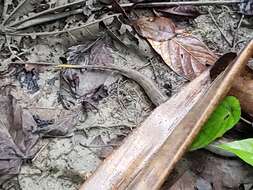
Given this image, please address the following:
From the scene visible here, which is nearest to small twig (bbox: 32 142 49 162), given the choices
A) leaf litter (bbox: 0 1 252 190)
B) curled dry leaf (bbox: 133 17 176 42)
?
leaf litter (bbox: 0 1 252 190)

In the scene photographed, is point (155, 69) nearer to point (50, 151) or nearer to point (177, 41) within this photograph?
point (177, 41)

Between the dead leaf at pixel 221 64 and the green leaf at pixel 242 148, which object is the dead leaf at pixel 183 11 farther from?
the green leaf at pixel 242 148

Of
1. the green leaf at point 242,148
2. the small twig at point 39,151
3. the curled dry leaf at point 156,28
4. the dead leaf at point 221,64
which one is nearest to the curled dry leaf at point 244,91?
the dead leaf at point 221,64

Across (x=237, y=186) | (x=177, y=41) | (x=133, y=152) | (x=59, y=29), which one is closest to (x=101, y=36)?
(x=59, y=29)

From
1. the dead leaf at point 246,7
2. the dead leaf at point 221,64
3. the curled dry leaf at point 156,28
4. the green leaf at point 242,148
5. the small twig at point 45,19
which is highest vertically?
the small twig at point 45,19

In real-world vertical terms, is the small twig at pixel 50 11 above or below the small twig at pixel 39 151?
above
